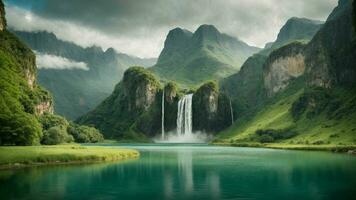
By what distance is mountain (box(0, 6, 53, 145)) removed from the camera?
3489 inches

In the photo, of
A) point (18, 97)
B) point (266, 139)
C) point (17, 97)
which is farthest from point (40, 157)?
point (266, 139)

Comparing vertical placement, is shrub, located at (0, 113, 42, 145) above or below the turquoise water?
above

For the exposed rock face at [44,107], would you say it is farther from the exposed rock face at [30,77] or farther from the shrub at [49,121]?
the exposed rock face at [30,77]

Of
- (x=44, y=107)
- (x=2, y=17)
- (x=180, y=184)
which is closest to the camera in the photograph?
(x=180, y=184)

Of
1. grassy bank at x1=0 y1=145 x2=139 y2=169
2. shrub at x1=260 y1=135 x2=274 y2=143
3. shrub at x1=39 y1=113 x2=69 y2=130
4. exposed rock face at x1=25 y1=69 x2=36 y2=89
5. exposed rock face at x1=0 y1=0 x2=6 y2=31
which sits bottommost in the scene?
grassy bank at x1=0 y1=145 x2=139 y2=169

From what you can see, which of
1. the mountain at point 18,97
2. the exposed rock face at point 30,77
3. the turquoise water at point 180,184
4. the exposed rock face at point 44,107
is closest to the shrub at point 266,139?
the mountain at point 18,97

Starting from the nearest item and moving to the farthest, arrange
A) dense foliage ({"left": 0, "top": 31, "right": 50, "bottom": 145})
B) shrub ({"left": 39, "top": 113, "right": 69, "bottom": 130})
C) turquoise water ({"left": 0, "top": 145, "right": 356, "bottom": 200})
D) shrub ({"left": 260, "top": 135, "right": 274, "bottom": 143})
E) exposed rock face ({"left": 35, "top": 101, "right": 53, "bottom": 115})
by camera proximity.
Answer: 1. turquoise water ({"left": 0, "top": 145, "right": 356, "bottom": 200})
2. dense foliage ({"left": 0, "top": 31, "right": 50, "bottom": 145})
3. shrub ({"left": 39, "top": 113, "right": 69, "bottom": 130})
4. exposed rock face ({"left": 35, "top": 101, "right": 53, "bottom": 115})
5. shrub ({"left": 260, "top": 135, "right": 274, "bottom": 143})

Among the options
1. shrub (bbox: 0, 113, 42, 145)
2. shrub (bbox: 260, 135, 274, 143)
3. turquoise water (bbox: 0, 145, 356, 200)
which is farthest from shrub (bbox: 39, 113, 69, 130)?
turquoise water (bbox: 0, 145, 356, 200)

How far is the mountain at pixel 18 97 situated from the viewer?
8862 cm

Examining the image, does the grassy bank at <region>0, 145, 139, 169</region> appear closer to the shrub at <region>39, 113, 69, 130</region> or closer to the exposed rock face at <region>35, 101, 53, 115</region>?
the shrub at <region>39, 113, 69, 130</region>

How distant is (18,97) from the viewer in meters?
127

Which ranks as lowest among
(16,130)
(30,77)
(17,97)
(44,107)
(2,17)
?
(16,130)

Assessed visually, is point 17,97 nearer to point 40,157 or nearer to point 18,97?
point 18,97

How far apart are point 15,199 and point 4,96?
83.5 meters
